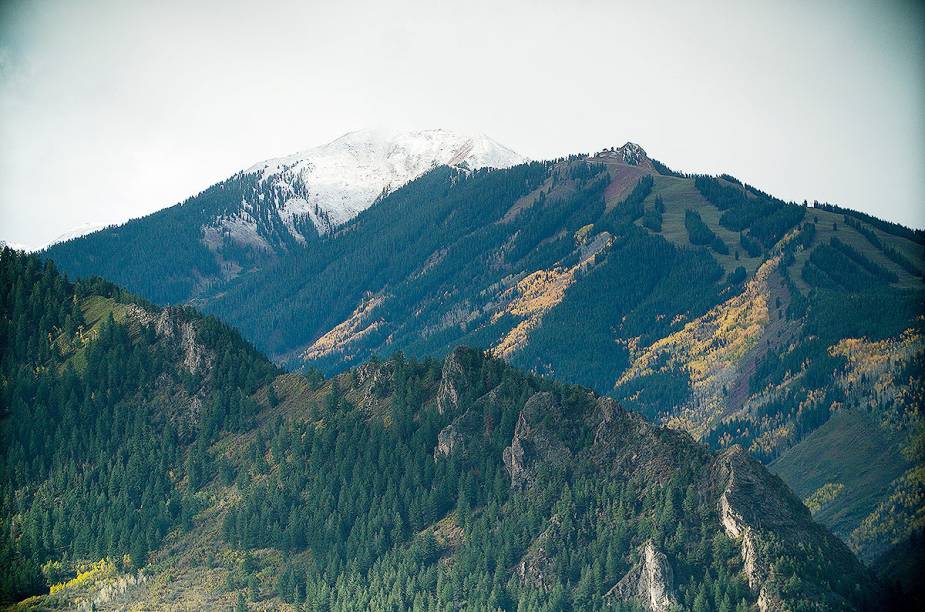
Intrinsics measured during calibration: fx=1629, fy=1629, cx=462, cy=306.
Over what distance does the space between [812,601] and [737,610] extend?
9.16 metres

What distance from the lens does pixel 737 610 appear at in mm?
199625

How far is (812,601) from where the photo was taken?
19900cm
